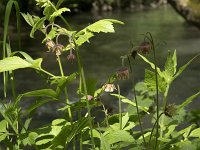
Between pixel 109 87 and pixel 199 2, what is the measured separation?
4.80 meters

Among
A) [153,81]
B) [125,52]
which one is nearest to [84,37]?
[153,81]

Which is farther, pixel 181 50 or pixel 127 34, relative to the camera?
pixel 127 34

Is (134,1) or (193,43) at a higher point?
(193,43)

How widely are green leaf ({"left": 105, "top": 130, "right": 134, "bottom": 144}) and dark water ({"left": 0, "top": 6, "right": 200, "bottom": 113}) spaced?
2.20 meters

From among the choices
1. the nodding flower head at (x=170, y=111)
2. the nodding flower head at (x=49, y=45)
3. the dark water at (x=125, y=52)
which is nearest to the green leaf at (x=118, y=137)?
the nodding flower head at (x=170, y=111)

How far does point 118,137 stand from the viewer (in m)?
0.96

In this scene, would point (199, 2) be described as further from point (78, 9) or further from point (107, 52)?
point (78, 9)

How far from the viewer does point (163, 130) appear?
1136 mm

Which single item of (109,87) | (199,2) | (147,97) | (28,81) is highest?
(109,87)

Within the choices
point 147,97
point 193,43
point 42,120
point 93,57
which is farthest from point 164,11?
point 147,97

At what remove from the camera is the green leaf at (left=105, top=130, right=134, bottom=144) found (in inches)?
37.3

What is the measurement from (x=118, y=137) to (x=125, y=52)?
6176 mm

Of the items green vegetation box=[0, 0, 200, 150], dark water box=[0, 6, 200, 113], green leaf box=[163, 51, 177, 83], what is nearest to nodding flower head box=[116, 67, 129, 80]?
green vegetation box=[0, 0, 200, 150]

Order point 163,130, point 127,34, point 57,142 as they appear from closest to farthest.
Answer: point 57,142, point 163,130, point 127,34
